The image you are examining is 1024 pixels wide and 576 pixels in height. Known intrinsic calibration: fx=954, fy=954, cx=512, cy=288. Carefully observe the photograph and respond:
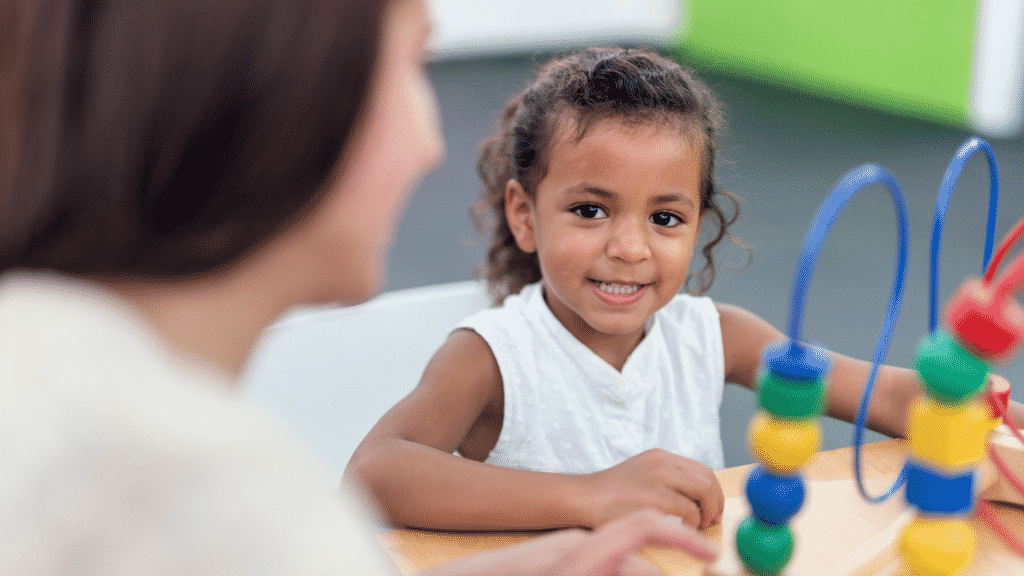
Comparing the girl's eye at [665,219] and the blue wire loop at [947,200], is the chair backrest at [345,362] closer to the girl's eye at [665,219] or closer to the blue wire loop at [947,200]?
the girl's eye at [665,219]

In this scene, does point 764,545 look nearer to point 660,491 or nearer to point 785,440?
point 785,440

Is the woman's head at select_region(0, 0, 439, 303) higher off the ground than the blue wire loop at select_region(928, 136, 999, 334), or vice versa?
the woman's head at select_region(0, 0, 439, 303)

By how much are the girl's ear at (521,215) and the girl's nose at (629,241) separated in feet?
0.45

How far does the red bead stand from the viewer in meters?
0.55

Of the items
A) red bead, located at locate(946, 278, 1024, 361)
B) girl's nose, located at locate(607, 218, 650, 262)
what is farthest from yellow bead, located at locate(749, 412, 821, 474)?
girl's nose, located at locate(607, 218, 650, 262)

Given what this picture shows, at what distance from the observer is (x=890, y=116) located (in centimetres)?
448

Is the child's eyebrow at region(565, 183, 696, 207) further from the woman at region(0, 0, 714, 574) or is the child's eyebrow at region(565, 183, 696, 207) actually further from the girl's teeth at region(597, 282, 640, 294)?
the woman at region(0, 0, 714, 574)

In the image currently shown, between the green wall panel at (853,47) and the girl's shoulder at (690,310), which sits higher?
the green wall panel at (853,47)

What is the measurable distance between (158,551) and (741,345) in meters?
0.90

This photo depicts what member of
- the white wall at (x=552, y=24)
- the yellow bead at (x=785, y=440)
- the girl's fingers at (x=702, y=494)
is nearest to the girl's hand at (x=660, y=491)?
the girl's fingers at (x=702, y=494)

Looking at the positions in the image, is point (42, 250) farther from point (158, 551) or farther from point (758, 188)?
point (758, 188)

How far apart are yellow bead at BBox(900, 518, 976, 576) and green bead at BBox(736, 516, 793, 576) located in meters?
0.09

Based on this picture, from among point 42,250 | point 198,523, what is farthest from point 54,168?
point 198,523

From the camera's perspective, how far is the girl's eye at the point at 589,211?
3.47ft
